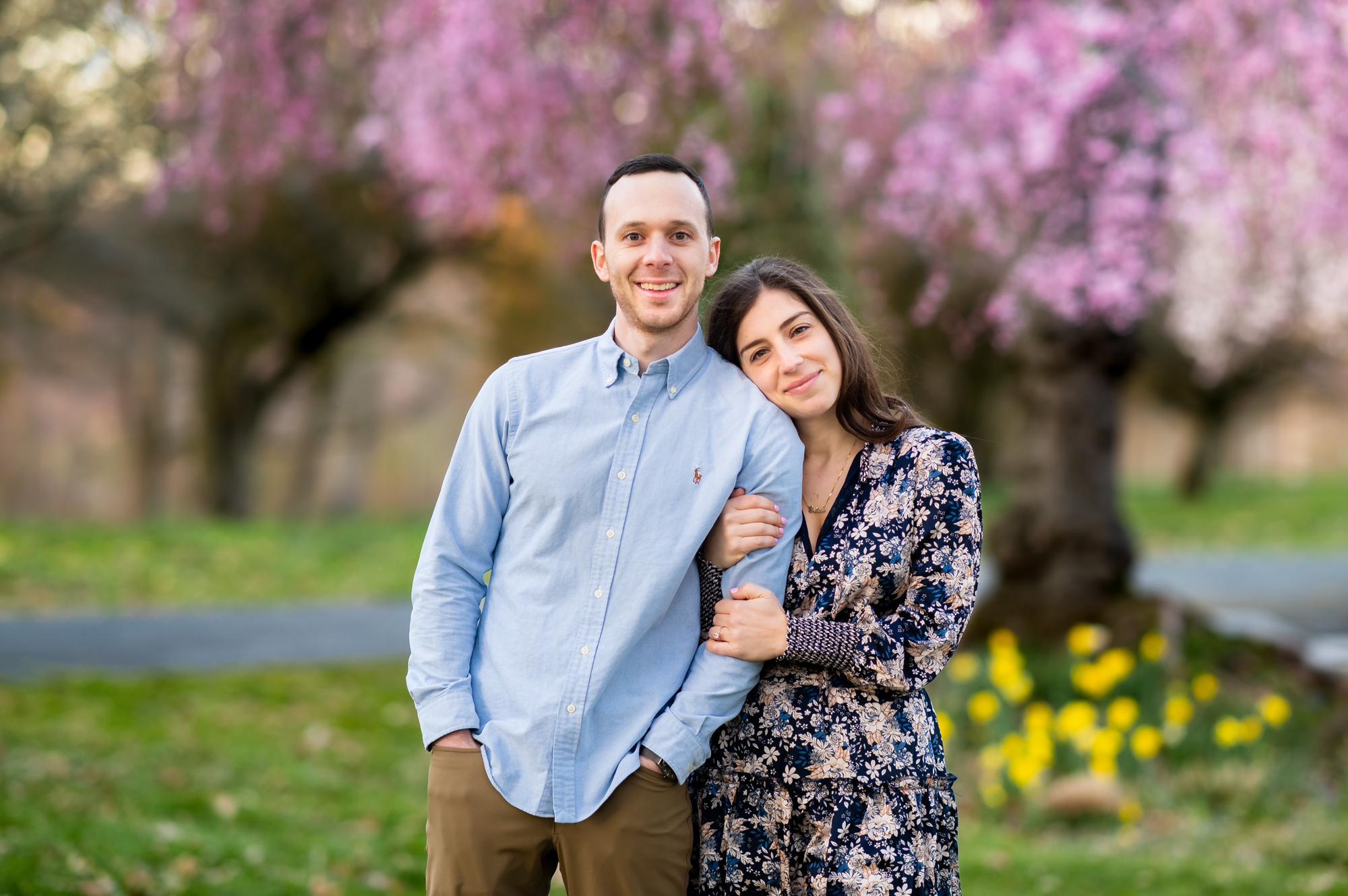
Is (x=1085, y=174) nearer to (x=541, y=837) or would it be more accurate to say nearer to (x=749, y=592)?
(x=749, y=592)

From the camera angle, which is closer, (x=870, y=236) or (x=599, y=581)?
(x=599, y=581)

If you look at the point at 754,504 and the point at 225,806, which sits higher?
the point at 754,504

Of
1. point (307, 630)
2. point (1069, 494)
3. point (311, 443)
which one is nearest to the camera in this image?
point (1069, 494)

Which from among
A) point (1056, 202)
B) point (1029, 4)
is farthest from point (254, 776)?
point (1029, 4)

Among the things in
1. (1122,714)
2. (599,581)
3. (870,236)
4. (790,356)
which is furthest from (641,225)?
(870,236)

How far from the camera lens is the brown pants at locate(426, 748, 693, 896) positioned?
226 centimetres

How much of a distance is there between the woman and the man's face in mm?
214

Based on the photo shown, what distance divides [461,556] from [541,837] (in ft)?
1.73

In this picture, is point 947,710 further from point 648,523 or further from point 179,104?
point 179,104

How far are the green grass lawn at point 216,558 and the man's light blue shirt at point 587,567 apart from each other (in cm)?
642

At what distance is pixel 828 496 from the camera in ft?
8.25

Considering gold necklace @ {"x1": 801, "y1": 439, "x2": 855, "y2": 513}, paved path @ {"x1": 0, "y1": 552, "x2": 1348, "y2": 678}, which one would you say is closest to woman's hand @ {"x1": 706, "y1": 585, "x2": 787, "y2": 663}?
gold necklace @ {"x1": 801, "y1": 439, "x2": 855, "y2": 513}

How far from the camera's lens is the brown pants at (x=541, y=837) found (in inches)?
88.8

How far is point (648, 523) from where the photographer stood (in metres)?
2.33
